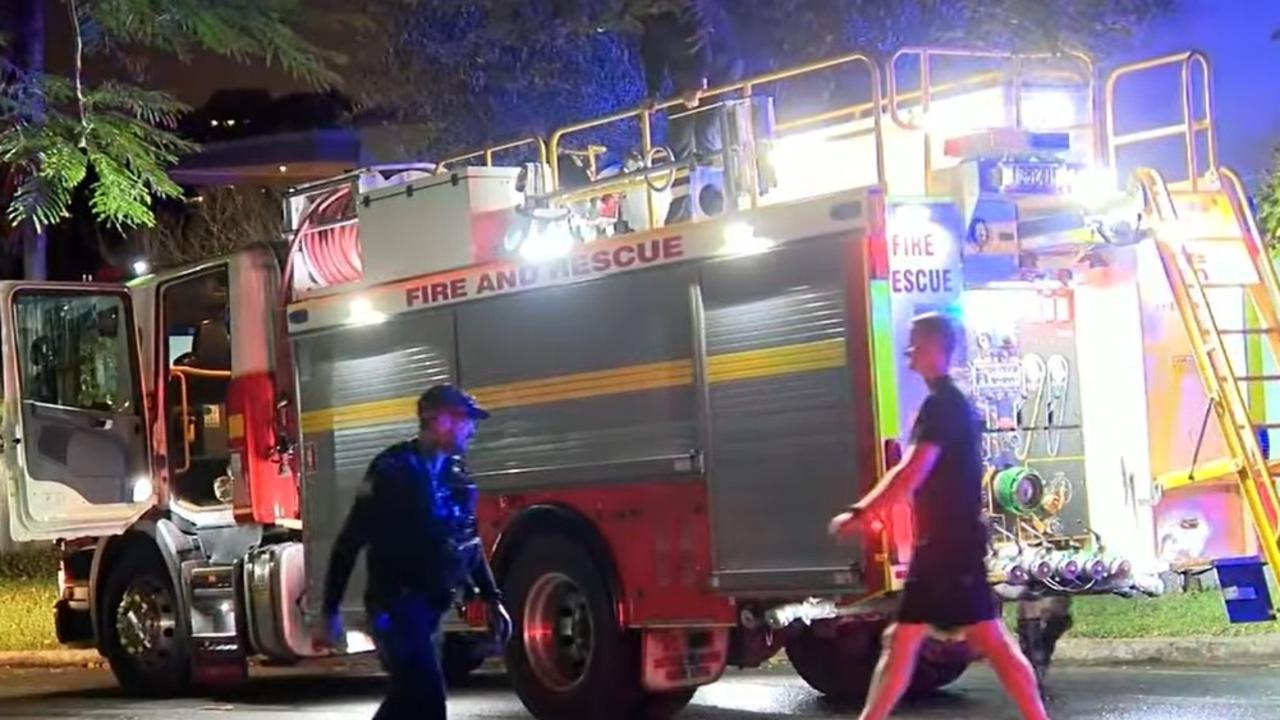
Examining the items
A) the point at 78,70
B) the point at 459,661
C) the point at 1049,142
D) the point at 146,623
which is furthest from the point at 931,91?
the point at 78,70

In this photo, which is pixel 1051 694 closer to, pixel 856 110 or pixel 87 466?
pixel 856 110

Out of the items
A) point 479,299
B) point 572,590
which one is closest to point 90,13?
point 479,299

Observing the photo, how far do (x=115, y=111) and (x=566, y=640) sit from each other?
29.4 feet

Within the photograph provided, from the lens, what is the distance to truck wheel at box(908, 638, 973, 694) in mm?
10883

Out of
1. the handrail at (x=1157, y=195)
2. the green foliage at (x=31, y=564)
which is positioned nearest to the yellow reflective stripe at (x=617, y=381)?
the handrail at (x=1157, y=195)

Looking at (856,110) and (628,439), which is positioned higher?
(856,110)

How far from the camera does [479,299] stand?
1129cm

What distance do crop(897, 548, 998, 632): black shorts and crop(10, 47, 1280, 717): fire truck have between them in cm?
144

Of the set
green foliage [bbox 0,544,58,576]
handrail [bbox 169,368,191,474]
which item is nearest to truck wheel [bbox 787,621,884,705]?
handrail [bbox 169,368,191,474]

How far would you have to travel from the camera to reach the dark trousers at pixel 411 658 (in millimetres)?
7473

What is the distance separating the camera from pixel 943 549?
7.71 metres

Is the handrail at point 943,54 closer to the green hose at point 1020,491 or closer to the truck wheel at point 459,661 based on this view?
the green hose at point 1020,491

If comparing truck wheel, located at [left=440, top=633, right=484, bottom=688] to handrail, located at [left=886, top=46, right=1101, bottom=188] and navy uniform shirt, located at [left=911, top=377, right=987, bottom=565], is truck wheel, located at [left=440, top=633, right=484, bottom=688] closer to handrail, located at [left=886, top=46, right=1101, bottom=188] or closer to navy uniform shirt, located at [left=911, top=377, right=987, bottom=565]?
handrail, located at [left=886, top=46, right=1101, bottom=188]

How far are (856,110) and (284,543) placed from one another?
4.82 meters
